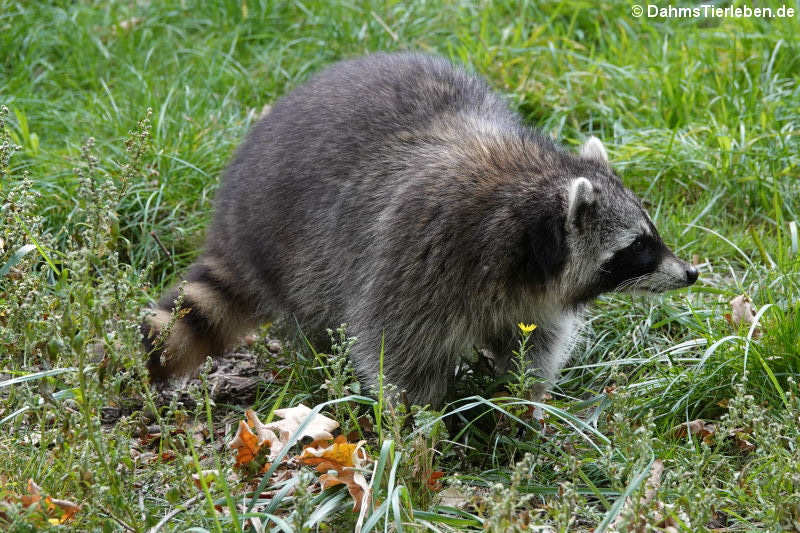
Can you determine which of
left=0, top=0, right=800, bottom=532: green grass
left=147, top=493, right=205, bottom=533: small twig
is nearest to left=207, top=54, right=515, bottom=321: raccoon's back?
left=0, top=0, right=800, bottom=532: green grass

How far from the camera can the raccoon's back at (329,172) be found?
A: 4.41 metres

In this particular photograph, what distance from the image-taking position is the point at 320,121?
469cm

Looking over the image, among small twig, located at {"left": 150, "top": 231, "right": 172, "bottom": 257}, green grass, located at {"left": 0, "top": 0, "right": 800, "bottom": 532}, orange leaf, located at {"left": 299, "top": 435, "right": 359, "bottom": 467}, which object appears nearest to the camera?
green grass, located at {"left": 0, "top": 0, "right": 800, "bottom": 532}

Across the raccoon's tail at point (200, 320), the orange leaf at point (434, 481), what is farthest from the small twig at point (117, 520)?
the raccoon's tail at point (200, 320)

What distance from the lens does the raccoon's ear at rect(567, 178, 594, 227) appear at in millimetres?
3848

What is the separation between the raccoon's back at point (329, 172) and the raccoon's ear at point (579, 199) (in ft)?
2.42

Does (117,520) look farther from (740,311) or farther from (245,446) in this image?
(740,311)

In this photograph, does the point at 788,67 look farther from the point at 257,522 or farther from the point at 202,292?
the point at 257,522

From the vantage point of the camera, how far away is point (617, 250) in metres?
4.05

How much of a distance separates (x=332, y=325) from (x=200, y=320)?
0.66 metres

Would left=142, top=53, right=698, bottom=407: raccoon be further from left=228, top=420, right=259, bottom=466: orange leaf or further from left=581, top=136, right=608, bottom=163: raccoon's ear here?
left=228, top=420, right=259, bottom=466: orange leaf

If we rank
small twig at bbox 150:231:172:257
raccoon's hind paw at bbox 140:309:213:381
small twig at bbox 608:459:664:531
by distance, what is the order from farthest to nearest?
small twig at bbox 150:231:172:257, raccoon's hind paw at bbox 140:309:213:381, small twig at bbox 608:459:664:531

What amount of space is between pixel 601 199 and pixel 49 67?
426cm

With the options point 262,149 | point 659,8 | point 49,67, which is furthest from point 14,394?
point 659,8
